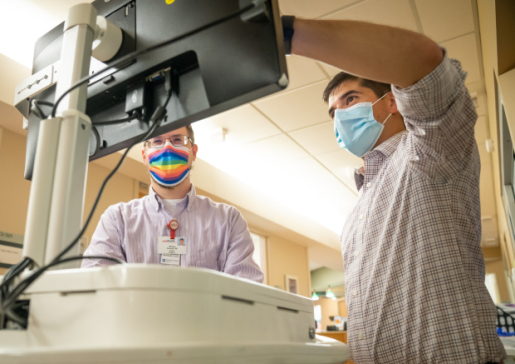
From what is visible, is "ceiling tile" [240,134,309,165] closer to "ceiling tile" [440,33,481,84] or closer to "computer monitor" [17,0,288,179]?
"ceiling tile" [440,33,481,84]

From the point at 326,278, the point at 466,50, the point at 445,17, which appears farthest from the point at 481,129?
the point at 326,278

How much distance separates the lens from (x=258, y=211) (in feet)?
17.4

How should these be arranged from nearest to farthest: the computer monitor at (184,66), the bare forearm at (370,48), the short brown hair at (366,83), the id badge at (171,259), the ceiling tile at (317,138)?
the computer monitor at (184,66), the bare forearm at (370,48), the id badge at (171,259), the short brown hair at (366,83), the ceiling tile at (317,138)

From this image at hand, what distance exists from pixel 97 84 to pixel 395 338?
2.93 feet

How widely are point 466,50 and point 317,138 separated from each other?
1576mm

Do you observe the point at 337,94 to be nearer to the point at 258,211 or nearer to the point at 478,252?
the point at 478,252

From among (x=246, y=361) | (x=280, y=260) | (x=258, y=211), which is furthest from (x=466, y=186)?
(x=280, y=260)

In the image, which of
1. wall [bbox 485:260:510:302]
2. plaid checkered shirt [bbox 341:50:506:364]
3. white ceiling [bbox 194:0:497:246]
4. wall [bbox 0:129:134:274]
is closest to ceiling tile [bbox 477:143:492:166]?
white ceiling [bbox 194:0:497:246]

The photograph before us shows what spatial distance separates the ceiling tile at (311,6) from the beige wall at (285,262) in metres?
4.49

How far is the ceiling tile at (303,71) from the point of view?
9.09 ft

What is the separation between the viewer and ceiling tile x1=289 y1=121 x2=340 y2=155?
12.2ft

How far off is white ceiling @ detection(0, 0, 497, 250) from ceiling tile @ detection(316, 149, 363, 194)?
0.04 ft

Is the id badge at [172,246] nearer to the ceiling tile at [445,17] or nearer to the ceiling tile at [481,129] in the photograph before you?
the ceiling tile at [445,17]

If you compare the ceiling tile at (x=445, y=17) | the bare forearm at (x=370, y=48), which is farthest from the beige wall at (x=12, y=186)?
the ceiling tile at (x=445, y=17)
